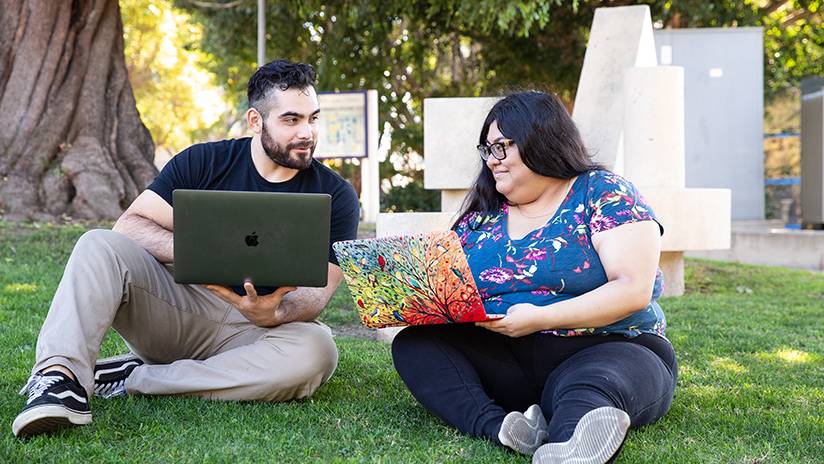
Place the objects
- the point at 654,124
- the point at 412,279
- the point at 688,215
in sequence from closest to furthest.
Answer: the point at 412,279, the point at 688,215, the point at 654,124

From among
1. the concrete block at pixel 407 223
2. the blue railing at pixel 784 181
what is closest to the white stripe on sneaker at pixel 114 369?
the concrete block at pixel 407 223

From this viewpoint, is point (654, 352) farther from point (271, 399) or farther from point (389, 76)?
point (389, 76)

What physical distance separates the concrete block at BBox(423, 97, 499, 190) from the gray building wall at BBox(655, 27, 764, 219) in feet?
22.5

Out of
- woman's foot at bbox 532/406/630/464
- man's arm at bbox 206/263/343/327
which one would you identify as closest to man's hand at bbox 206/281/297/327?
man's arm at bbox 206/263/343/327

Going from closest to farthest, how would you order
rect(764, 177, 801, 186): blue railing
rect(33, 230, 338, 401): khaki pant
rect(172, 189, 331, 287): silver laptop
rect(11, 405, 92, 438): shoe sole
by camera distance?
rect(11, 405, 92, 438): shoe sole
rect(172, 189, 331, 287): silver laptop
rect(33, 230, 338, 401): khaki pant
rect(764, 177, 801, 186): blue railing

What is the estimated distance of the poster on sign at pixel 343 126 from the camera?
1571 cm

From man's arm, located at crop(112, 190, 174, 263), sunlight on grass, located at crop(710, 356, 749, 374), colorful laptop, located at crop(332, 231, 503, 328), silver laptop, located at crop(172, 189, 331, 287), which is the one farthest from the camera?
sunlight on grass, located at crop(710, 356, 749, 374)

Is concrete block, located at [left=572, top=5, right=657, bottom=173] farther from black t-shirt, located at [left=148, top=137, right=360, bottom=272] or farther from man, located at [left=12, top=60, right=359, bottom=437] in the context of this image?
man, located at [left=12, top=60, right=359, bottom=437]

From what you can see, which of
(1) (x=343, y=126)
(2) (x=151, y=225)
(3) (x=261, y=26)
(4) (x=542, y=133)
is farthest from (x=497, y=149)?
(3) (x=261, y=26)

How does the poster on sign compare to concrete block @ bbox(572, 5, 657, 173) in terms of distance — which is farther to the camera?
the poster on sign

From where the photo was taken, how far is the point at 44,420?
301 cm

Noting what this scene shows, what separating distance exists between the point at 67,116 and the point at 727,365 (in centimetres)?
798

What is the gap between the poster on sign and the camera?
1571 centimetres

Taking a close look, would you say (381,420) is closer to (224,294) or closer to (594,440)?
(224,294)
